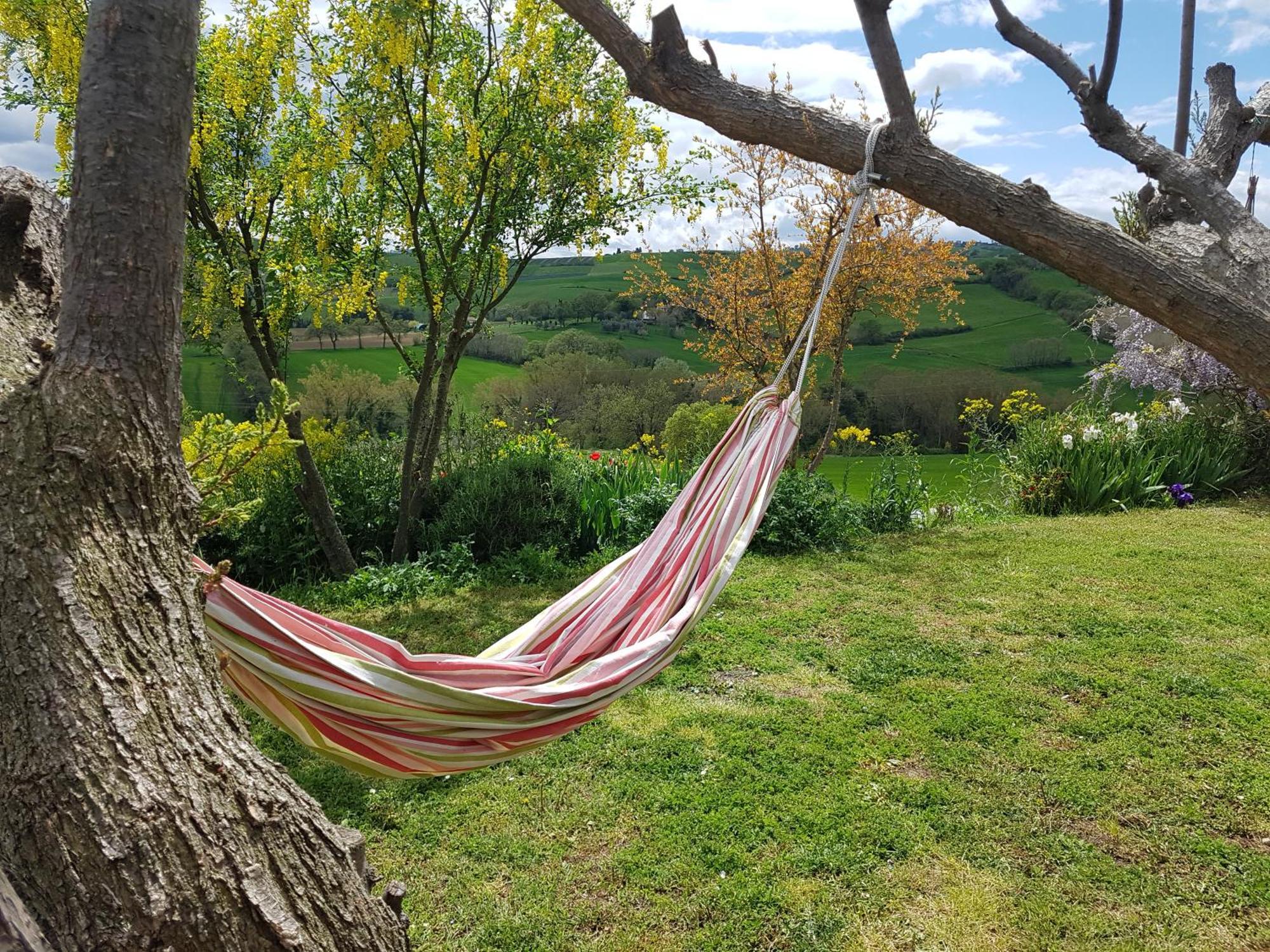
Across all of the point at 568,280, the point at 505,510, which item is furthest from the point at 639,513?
the point at 568,280

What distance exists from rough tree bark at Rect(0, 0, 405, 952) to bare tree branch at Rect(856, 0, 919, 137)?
1.23m

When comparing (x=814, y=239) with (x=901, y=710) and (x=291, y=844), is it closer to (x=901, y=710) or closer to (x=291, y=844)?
(x=901, y=710)

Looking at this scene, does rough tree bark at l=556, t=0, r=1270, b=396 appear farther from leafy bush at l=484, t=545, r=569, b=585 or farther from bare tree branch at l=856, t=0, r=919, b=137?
leafy bush at l=484, t=545, r=569, b=585

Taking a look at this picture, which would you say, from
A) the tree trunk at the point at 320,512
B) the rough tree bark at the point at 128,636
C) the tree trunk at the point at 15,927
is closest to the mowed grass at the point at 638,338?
the tree trunk at the point at 320,512

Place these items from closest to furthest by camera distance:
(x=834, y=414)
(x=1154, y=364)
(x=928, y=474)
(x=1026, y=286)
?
(x=928, y=474)
(x=834, y=414)
(x=1154, y=364)
(x=1026, y=286)

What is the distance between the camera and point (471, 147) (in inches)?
151

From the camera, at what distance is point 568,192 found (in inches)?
167

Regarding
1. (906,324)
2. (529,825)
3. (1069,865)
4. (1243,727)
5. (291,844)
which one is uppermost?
(906,324)

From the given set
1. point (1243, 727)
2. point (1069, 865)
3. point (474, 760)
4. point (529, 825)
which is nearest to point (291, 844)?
point (474, 760)

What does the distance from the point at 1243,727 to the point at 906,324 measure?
13.9 feet

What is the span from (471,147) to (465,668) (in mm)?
3014

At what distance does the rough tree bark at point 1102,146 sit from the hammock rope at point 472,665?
0.11 metres

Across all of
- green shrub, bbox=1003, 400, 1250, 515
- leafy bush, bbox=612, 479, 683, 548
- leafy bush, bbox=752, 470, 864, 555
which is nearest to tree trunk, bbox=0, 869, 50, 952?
leafy bush, bbox=612, 479, 683, 548

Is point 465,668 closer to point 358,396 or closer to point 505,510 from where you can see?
point 505,510
